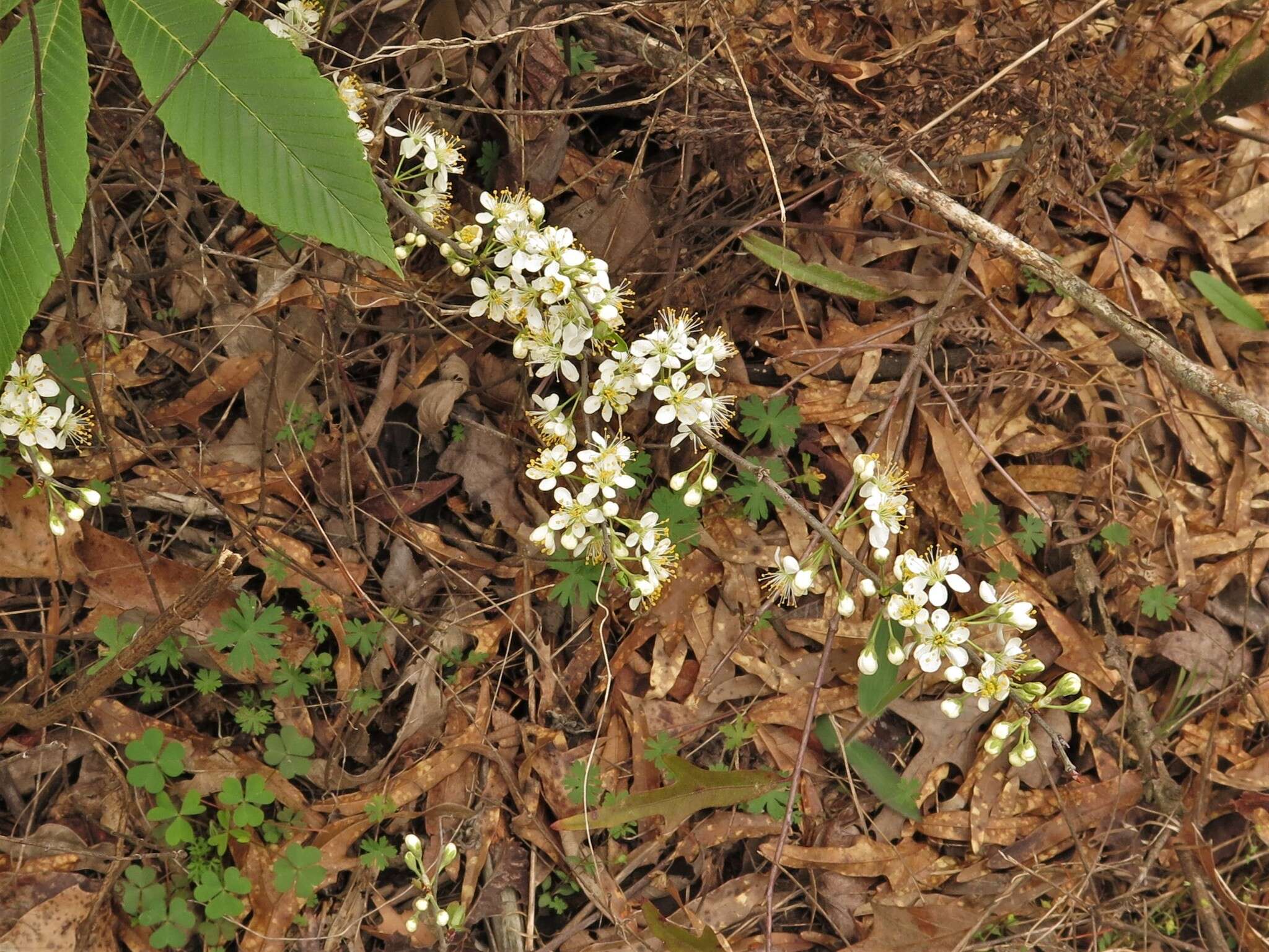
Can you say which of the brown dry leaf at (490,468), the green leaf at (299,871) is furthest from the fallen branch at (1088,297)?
the green leaf at (299,871)

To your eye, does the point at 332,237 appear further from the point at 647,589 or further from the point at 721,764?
the point at 721,764

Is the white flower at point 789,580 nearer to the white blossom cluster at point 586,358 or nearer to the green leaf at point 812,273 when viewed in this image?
the white blossom cluster at point 586,358

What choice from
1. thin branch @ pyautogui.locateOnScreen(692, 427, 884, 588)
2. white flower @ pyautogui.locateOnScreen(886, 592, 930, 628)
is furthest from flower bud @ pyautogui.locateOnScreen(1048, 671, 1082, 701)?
thin branch @ pyautogui.locateOnScreen(692, 427, 884, 588)

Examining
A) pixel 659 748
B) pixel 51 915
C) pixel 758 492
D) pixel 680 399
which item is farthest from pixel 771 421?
pixel 51 915

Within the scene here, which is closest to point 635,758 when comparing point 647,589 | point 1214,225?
point 647,589

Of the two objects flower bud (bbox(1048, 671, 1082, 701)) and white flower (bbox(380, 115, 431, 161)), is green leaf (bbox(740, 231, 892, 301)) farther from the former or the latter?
flower bud (bbox(1048, 671, 1082, 701))

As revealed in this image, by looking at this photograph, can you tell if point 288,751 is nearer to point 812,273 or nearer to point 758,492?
point 758,492
